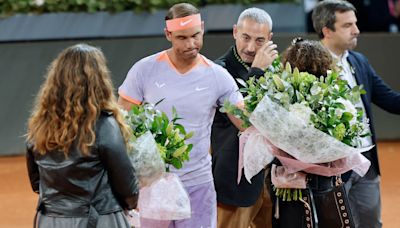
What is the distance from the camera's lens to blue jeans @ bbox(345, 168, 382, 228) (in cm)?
617

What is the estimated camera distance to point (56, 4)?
1120cm

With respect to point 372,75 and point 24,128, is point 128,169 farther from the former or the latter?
point 24,128

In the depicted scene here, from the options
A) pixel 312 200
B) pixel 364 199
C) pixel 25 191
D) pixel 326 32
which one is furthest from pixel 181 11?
pixel 25 191

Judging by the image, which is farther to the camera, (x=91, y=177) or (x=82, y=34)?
(x=82, y=34)

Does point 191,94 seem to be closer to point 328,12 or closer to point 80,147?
point 80,147

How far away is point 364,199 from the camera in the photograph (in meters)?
6.17

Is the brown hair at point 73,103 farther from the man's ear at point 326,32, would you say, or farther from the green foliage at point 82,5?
the green foliage at point 82,5

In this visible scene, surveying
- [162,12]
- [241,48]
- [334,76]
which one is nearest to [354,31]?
[241,48]

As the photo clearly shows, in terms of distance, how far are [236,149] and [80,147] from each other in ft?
6.43

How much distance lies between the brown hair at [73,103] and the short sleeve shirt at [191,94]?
1.12m

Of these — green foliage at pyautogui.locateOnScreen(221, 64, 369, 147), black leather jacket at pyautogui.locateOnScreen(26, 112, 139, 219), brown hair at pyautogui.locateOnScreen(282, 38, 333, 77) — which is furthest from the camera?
brown hair at pyautogui.locateOnScreen(282, 38, 333, 77)

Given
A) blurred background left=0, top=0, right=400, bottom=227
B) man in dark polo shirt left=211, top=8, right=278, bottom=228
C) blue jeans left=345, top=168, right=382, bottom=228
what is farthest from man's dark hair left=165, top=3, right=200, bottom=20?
blurred background left=0, top=0, right=400, bottom=227

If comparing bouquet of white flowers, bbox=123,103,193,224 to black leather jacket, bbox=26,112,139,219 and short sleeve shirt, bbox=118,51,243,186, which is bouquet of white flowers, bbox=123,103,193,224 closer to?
short sleeve shirt, bbox=118,51,243,186

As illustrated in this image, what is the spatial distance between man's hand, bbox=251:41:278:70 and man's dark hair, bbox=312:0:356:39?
107cm
